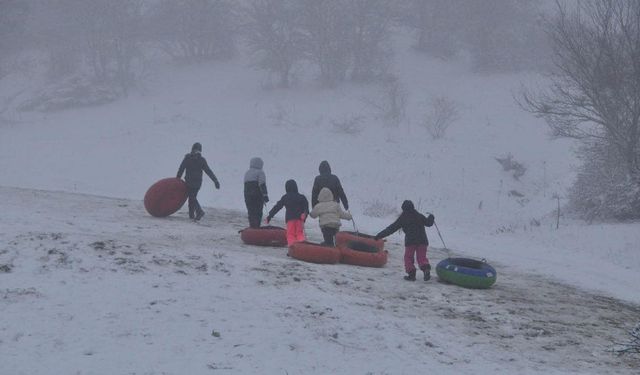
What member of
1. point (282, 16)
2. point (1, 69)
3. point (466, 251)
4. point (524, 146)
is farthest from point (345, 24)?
point (466, 251)

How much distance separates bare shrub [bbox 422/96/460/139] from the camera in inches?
1453

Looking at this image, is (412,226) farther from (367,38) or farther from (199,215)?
(367,38)

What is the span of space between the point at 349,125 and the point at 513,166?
11.3 meters

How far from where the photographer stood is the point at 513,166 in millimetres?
32000

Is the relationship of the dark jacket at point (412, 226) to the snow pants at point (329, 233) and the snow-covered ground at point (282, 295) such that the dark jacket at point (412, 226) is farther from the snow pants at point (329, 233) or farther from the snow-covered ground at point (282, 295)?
the snow pants at point (329, 233)

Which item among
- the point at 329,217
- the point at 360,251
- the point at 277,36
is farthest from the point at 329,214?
the point at 277,36

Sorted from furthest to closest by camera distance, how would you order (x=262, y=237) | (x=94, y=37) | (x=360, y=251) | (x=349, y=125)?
(x=94, y=37)
(x=349, y=125)
(x=262, y=237)
(x=360, y=251)

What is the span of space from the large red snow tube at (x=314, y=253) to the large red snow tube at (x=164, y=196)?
5277 millimetres

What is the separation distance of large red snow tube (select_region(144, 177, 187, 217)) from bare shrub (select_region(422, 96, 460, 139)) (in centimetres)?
2496

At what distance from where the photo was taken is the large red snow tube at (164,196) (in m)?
14.1

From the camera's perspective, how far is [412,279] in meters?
9.48

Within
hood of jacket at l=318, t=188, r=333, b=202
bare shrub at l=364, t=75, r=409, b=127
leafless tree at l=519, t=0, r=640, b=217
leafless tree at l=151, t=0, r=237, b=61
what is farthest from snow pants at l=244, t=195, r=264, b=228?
leafless tree at l=151, t=0, r=237, b=61

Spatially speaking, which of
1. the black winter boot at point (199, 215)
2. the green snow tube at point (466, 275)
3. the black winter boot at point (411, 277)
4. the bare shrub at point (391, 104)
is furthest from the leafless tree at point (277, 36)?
the green snow tube at point (466, 275)

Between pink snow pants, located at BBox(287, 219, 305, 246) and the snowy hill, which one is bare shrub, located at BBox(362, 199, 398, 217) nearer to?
pink snow pants, located at BBox(287, 219, 305, 246)
